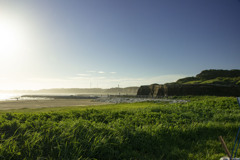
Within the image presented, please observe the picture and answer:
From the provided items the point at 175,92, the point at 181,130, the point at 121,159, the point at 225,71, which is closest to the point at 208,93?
the point at 175,92

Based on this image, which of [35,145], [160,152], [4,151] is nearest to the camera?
[4,151]

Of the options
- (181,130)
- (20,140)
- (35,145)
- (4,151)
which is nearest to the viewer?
(4,151)

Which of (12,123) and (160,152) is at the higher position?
(12,123)

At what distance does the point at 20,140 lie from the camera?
4.52 metres

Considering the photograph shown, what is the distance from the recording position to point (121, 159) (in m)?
4.39

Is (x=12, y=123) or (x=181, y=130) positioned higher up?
(x=12, y=123)

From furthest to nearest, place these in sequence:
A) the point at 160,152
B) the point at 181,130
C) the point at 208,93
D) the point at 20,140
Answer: the point at 208,93 < the point at 181,130 < the point at 160,152 < the point at 20,140

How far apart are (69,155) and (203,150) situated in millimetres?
4108

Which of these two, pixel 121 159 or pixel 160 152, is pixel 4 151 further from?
pixel 160 152

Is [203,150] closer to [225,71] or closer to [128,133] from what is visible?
[128,133]

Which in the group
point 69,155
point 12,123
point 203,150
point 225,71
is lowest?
point 203,150

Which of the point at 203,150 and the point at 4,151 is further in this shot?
the point at 203,150

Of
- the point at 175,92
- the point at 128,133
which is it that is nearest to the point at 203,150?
the point at 128,133

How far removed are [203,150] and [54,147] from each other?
178 inches
